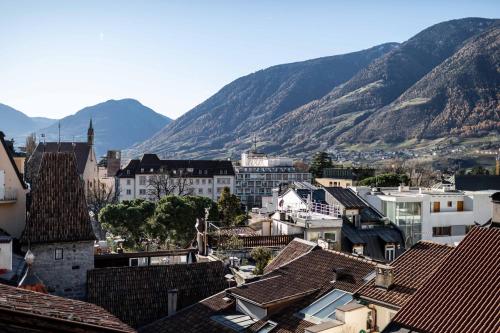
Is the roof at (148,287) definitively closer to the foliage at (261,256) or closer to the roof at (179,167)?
the foliage at (261,256)

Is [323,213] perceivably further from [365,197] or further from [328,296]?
[328,296]

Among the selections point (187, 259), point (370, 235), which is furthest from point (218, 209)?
point (187, 259)

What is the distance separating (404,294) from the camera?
47.3ft

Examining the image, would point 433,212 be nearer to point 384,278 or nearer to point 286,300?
point 286,300

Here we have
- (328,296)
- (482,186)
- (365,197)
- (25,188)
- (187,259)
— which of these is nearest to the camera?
(328,296)

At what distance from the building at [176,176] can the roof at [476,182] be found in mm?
46940

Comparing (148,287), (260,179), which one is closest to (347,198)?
(148,287)

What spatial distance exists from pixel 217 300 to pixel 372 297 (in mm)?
8167

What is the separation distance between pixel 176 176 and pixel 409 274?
91121 millimetres

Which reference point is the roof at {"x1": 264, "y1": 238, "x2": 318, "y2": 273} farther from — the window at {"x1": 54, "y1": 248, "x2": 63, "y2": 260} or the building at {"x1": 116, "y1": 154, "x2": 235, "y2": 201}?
the building at {"x1": 116, "y1": 154, "x2": 235, "y2": 201}

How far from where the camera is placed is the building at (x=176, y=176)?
10194 cm

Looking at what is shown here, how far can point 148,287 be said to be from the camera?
2391 cm

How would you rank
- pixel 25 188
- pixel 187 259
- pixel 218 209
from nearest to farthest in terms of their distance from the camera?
pixel 25 188 → pixel 187 259 → pixel 218 209

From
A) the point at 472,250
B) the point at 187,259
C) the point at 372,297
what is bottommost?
the point at 187,259
